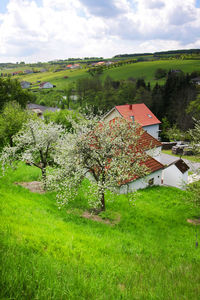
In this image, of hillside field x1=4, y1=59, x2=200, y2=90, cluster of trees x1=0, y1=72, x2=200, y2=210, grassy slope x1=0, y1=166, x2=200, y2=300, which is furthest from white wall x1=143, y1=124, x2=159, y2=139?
hillside field x1=4, y1=59, x2=200, y2=90

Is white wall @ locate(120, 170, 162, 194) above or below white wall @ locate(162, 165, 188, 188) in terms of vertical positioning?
above

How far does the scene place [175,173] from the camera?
27.2 m

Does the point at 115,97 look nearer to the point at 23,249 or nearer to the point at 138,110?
the point at 138,110

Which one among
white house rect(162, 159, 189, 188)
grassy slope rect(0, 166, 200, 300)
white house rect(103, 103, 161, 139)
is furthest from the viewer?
white house rect(103, 103, 161, 139)

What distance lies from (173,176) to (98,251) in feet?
71.7

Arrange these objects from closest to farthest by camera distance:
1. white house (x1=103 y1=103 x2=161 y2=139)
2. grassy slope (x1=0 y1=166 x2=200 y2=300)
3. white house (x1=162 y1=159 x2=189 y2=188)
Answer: grassy slope (x1=0 y1=166 x2=200 y2=300) < white house (x1=162 y1=159 x2=189 y2=188) < white house (x1=103 y1=103 x2=161 y2=139)

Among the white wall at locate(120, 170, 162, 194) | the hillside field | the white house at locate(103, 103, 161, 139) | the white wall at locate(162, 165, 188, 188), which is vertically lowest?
the white wall at locate(162, 165, 188, 188)

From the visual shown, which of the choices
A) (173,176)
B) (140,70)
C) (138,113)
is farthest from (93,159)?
(140,70)

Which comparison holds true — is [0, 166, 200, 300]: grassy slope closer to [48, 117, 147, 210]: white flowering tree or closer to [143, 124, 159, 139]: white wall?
[48, 117, 147, 210]: white flowering tree

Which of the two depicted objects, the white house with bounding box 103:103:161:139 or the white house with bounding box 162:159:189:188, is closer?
the white house with bounding box 162:159:189:188

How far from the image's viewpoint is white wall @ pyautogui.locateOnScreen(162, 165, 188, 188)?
88.4 ft

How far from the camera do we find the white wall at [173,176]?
2695 centimetres

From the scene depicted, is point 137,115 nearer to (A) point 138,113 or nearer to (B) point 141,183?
(A) point 138,113

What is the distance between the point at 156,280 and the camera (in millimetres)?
5242
